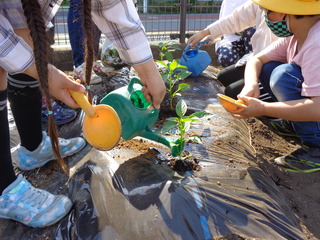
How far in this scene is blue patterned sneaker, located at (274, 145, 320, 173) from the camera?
176 cm

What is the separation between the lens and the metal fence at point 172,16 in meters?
4.08

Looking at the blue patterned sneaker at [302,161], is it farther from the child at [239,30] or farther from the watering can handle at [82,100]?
the watering can handle at [82,100]

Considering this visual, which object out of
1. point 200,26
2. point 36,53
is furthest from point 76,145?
point 200,26

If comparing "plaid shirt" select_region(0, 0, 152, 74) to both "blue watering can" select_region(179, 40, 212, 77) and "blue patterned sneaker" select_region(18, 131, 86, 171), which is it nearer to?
"blue patterned sneaker" select_region(18, 131, 86, 171)

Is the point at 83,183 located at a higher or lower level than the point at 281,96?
lower

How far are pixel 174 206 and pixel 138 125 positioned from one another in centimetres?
45

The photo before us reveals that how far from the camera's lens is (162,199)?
123 centimetres

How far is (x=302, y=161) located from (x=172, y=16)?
2.97m

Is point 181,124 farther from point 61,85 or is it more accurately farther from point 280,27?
point 280,27

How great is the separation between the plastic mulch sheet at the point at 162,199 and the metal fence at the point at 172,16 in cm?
280

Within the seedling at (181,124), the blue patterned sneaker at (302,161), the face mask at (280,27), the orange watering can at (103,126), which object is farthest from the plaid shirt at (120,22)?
the blue patterned sneaker at (302,161)

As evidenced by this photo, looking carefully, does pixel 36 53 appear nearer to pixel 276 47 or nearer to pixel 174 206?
pixel 174 206

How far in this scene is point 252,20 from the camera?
235 cm

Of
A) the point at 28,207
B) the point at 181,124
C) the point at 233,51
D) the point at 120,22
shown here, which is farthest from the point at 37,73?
the point at 233,51
